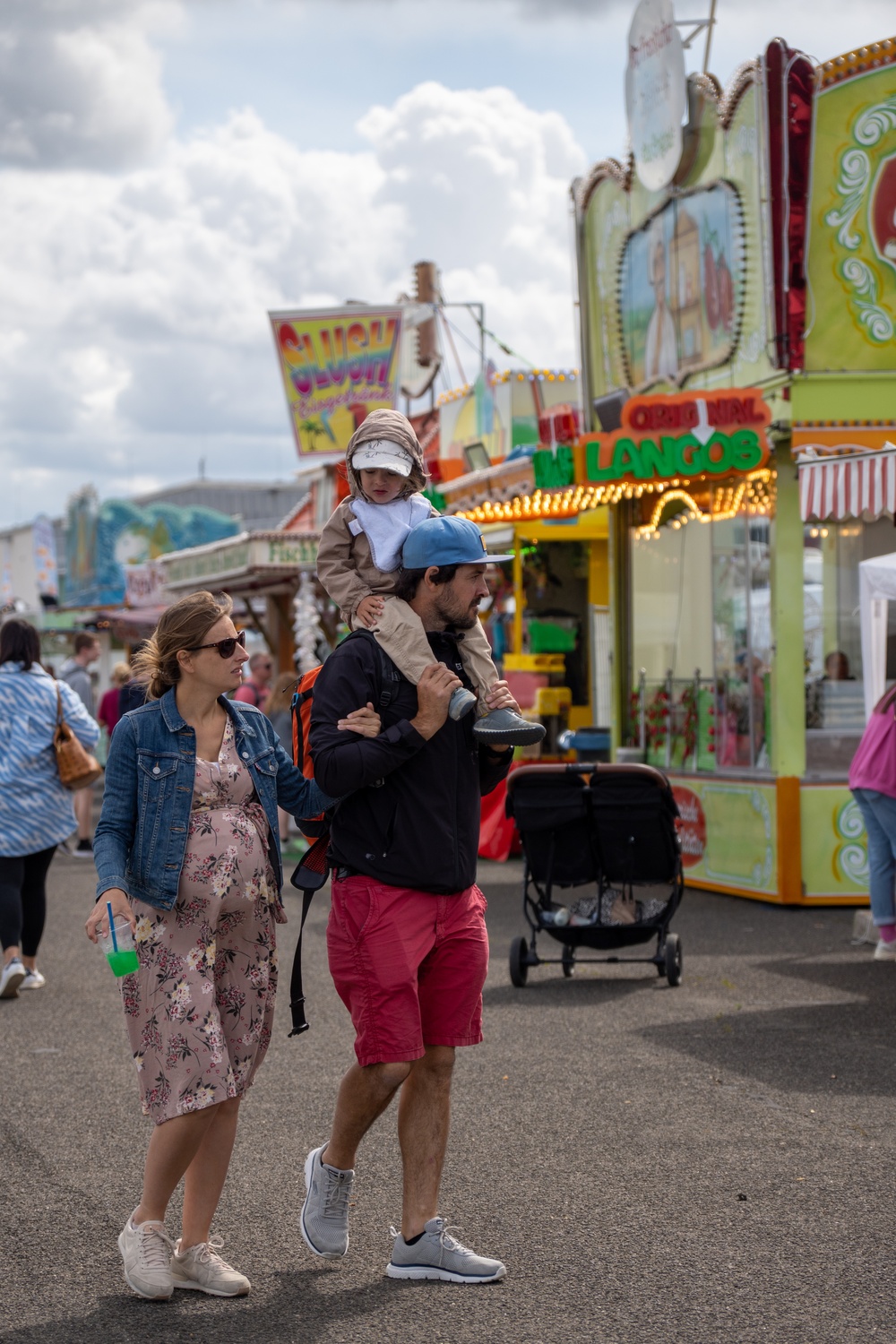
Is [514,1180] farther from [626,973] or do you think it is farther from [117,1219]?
[626,973]

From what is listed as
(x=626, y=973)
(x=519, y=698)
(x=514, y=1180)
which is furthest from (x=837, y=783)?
(x=514, y=1180)

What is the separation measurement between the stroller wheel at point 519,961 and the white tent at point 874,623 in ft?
9.39

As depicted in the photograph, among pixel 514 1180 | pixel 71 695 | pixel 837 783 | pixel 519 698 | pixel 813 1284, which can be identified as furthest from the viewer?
pixel 519 698

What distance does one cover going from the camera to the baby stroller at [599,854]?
348 inches

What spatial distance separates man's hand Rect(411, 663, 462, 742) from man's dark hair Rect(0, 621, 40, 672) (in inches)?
196

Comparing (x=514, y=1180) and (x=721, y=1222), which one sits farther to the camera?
(x=514, y=1180)

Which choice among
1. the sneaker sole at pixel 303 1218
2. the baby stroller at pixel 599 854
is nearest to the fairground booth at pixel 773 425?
the baby stroller at pixel 599 854

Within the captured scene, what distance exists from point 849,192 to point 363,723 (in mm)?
8778

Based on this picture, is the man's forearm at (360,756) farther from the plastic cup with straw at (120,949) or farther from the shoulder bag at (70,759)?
the shoulder bag at (70,759)

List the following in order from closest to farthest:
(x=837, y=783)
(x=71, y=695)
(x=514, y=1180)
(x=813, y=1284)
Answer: (x=813, y=1284) → (x=514, y=1180) → (x=71, y=695) → (x=837, y=783)

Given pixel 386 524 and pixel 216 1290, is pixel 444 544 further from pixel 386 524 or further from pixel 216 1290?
pixel 216 1290

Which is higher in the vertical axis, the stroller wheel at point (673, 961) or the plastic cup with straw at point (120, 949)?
the plastic cup with straw at point (120, 949)

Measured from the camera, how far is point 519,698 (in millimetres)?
15875

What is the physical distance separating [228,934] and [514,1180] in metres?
1.49
